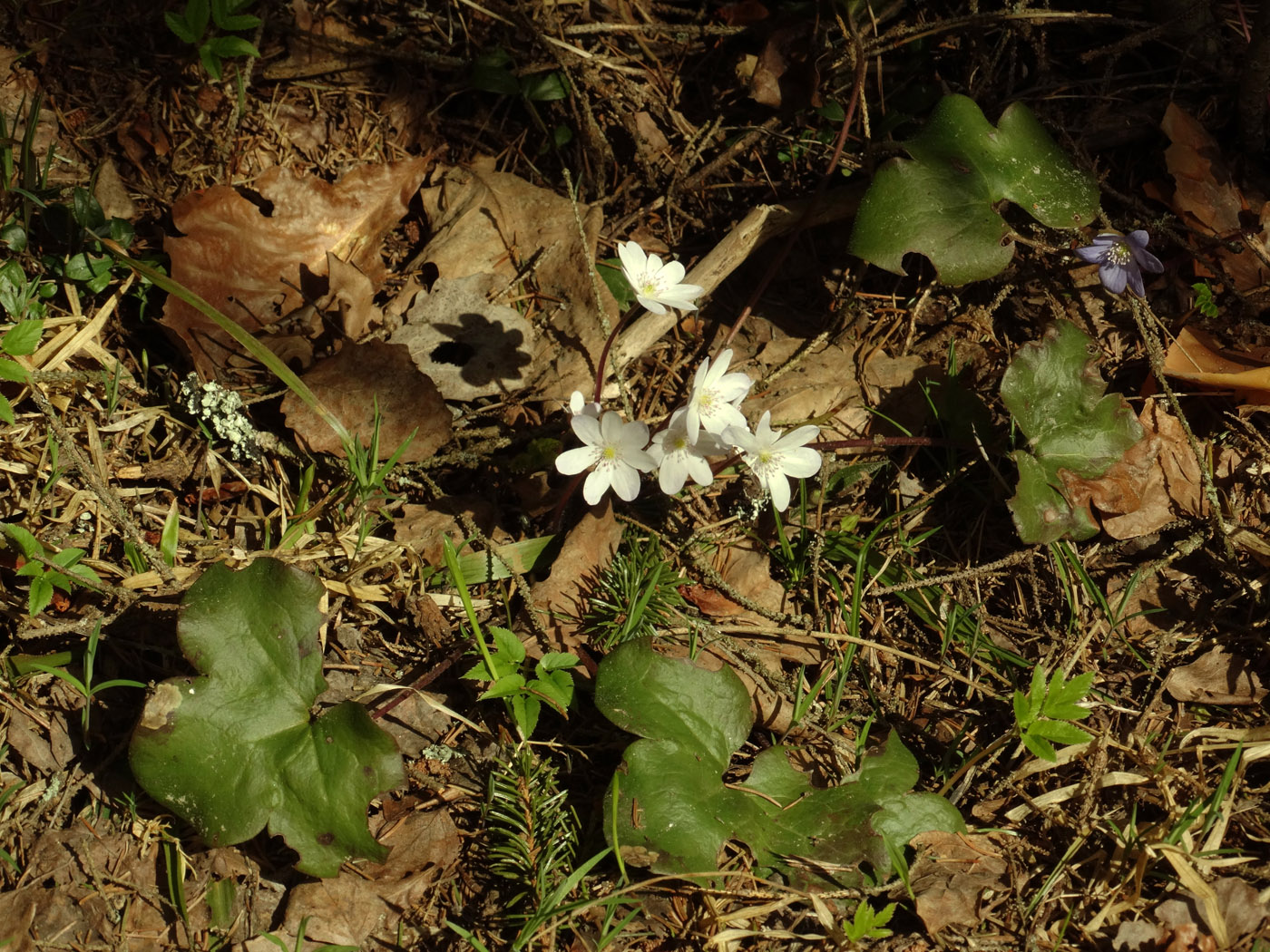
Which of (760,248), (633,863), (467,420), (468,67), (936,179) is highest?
(468,67)

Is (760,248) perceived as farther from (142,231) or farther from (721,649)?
(142,231)

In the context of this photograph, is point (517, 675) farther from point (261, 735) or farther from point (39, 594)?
point (39, 594)

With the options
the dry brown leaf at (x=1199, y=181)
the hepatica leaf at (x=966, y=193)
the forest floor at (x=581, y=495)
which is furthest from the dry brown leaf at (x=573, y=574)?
the dry brown leaf at (x=1199, y=181)

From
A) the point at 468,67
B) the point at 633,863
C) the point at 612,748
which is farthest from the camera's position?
the point at 468,67

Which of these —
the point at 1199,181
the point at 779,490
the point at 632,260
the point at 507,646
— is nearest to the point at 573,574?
the point at 507,646

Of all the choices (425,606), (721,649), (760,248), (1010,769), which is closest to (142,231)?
(425,606)

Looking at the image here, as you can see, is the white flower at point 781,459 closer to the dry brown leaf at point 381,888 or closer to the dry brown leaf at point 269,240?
the dry brown leaf at point 381,888
